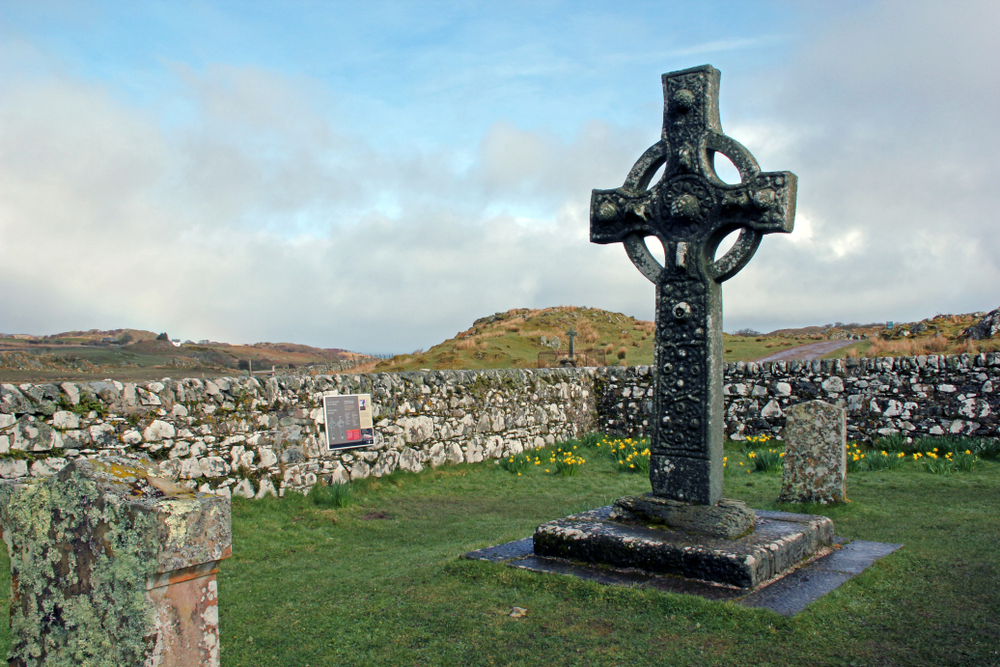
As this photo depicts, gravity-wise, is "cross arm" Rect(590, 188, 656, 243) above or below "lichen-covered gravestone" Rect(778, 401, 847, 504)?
above

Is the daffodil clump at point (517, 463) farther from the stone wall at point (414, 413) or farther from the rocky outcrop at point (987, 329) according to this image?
the rocky outcrop at point (987, 329)

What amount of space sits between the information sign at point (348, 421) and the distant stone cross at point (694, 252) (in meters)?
4.40

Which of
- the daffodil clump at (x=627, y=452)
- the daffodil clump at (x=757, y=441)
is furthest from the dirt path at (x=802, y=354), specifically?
the daffodil clump at (x=627, y=452)

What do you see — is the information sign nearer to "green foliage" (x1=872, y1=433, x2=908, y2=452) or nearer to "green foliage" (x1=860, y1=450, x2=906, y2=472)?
"green foliage" (x1=860, y1=450, x2=906, y2=472)

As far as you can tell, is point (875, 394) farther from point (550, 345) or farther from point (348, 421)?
point (550, 345)

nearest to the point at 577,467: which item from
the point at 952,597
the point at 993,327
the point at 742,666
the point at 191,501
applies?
the point at 952,597

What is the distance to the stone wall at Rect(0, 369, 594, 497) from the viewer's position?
603cm

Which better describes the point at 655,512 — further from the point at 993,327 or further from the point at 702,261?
the point at 993,327

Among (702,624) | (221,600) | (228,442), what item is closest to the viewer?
(702,624)

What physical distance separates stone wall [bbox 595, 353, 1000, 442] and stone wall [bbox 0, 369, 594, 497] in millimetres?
3211

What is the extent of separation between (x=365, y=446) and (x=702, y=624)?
560cm

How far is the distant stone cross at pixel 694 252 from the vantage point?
5.04 metres

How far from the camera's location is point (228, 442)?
7348 mm

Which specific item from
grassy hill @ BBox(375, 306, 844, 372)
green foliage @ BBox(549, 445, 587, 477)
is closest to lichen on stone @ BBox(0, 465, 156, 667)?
green foliage @ BBox(549, 445, 587, 477)
